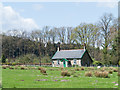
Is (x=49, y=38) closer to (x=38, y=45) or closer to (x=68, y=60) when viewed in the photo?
(x=38, y=45)

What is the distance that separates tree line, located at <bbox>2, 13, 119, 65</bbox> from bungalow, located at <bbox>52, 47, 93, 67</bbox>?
401cm

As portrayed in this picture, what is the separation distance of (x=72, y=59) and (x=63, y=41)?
49.6ft

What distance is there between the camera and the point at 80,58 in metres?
52.1

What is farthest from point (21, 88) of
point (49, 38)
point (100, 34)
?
point (49, 38)

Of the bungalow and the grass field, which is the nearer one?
the grass field

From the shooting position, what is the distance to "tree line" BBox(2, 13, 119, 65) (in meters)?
51.8

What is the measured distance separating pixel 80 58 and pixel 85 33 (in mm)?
9216

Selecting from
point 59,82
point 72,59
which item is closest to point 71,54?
point 72,59

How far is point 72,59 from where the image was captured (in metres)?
53.4

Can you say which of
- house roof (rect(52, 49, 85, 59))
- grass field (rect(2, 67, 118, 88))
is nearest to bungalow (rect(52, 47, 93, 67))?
house roof (rect(52, 49, 85, 59))

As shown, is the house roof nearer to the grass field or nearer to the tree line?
the tree line

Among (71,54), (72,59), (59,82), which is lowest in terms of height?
(72,59)

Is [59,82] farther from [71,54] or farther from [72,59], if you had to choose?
[71,54]

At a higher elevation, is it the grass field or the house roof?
the house roof
